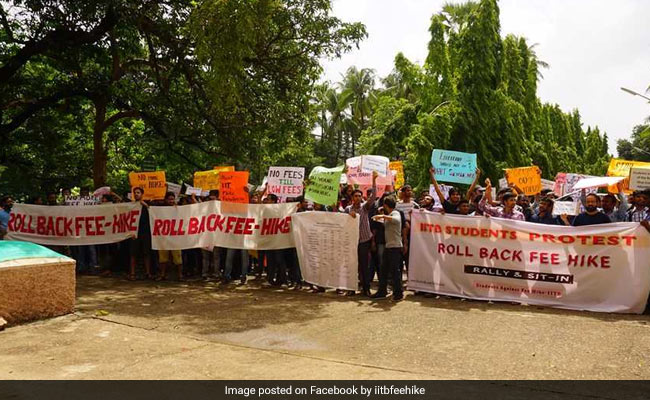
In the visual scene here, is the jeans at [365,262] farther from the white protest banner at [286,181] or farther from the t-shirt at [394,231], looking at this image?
the white protest banner at [286,181]

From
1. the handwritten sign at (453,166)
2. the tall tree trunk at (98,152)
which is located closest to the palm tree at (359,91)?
the tall tree trunk at (98,152)

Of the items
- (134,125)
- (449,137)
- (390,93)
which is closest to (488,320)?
(449,137)

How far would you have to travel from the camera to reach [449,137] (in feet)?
80.5

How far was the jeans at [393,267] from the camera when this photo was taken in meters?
8.61

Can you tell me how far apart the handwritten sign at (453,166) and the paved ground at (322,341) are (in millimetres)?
3053

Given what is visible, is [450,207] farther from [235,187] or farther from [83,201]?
[83,201]

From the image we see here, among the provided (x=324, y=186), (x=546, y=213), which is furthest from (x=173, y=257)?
(x=546, y=213)

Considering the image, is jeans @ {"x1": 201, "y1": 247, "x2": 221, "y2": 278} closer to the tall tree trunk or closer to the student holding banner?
the student holding banner

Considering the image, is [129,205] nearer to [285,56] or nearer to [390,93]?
[285,56]

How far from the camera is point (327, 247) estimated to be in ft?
31.6

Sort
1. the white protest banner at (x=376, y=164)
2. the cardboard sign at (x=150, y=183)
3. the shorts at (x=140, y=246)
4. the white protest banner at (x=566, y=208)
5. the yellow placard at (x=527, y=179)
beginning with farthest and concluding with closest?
the yellow placard at (x=527, y=179) < the cardboard sign at (x=150, y=183) < the white protest banner at (x=376, y=164) < the shorts at (x=140, y=246) < the white protest banner at (x=566, y=208)

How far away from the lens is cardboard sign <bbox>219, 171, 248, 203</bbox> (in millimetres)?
10719

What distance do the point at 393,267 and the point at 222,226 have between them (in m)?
3.77
